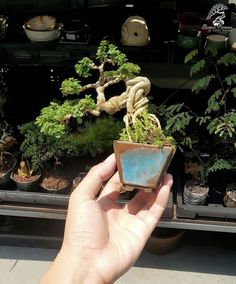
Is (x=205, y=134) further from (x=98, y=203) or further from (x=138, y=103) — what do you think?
(x=98, y=203)

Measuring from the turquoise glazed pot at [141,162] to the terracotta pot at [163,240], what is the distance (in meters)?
1.03

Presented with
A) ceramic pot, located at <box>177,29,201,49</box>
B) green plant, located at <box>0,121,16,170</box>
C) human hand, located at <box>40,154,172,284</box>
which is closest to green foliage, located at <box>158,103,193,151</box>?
ceramic pot, located at <box>177,29,201,49</box>

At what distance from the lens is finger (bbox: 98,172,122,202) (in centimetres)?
183

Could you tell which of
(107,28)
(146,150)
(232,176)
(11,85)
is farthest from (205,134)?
(11,85)

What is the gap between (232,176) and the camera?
8.70 feet

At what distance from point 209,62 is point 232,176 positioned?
694 mm

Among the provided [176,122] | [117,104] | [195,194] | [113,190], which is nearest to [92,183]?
[113,190]

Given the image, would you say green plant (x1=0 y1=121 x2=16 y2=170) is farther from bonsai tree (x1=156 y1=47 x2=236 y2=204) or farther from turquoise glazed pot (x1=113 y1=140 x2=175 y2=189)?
turquoise glazed pot (x1=113 y1=140 x2=175 y2=189)

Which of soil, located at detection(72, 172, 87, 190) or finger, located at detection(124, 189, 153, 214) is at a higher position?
finger, located at detection(124, 189, 153, 214)

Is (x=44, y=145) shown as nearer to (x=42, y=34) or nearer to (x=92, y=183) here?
(x=42, y=34)

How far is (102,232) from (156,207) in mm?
238

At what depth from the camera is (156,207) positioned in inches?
68.8

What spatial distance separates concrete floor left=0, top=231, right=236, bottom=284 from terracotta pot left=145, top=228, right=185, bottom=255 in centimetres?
5

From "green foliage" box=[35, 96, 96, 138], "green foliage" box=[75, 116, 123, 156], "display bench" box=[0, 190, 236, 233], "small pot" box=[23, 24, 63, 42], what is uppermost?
"small pot" box=[23, 24, 63, 42]
